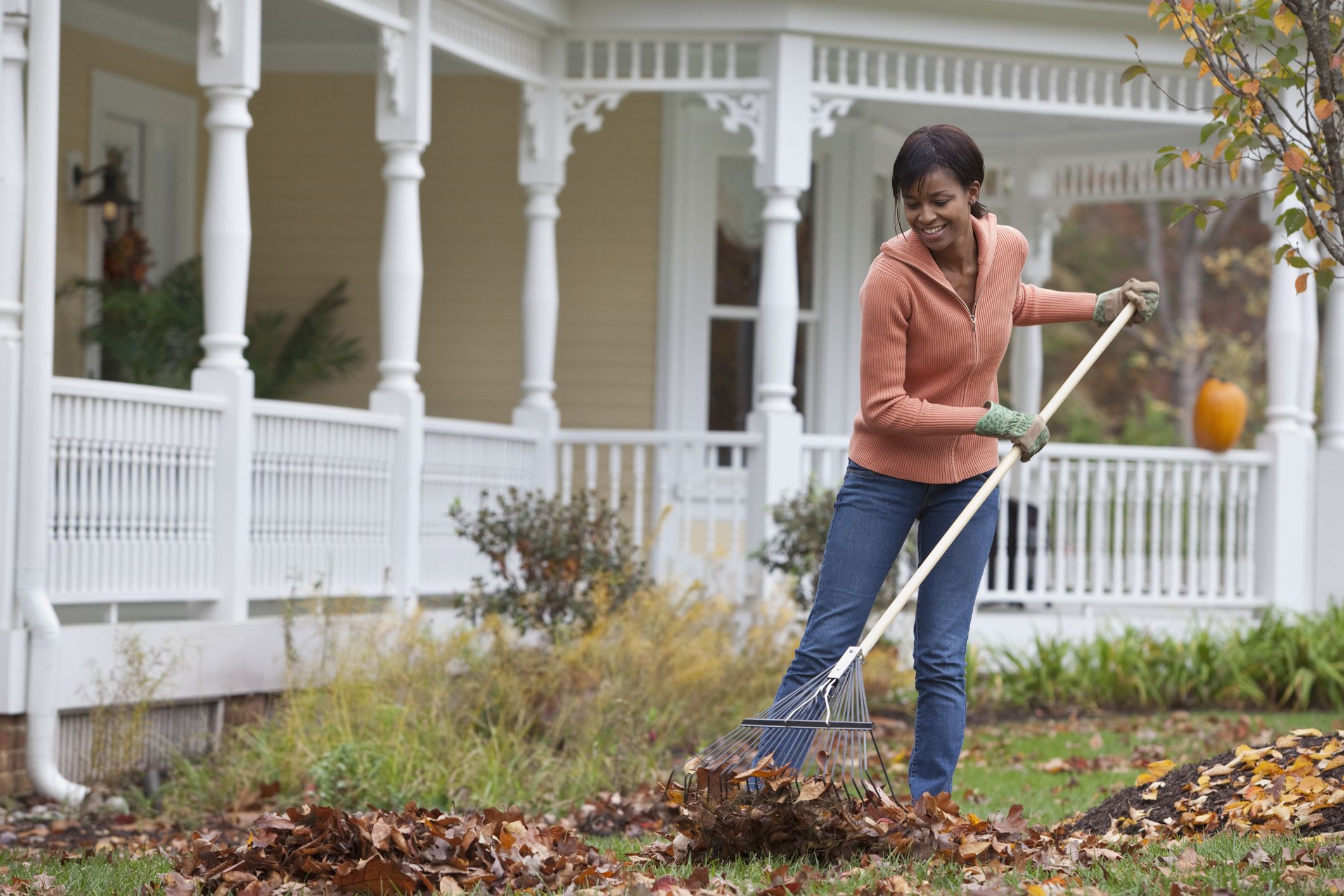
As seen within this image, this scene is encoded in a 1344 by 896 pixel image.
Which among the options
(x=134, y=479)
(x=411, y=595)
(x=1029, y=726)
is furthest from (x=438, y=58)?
(x=1029, y=726)

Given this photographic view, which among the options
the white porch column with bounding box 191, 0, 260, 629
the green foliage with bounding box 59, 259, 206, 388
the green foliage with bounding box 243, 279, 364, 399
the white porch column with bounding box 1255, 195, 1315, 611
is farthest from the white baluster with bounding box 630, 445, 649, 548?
the white porch column with bounding box 1255, 195, 1315, 611

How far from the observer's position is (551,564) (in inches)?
338

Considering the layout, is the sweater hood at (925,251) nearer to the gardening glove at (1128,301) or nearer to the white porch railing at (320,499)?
the gardening glove at (1128,301)

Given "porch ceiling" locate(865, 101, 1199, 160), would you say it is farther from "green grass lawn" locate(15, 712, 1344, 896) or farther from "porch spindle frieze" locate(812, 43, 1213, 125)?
"green grass lawn" locate(15, 712, 1344, 896)

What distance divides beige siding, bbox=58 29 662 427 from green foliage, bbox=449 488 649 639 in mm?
3384

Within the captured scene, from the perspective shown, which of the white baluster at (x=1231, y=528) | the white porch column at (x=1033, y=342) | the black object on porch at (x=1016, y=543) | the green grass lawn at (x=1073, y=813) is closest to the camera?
the green grass lawn at (x=1073, y=813)

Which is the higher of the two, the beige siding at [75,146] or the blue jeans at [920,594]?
the beige siding at [75,146]

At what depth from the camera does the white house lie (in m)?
7.26

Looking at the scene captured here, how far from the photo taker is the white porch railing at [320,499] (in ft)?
26.8

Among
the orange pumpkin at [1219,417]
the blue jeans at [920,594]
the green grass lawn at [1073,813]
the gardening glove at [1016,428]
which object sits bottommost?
the green grass lawn at [1073,813]

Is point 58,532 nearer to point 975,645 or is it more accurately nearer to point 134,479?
point 134,479

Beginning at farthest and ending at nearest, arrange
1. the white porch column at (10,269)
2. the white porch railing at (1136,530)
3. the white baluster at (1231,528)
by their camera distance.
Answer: the white baluster at (1231,528)
the white porch railing at (1136,530)
the white porch column at (10,269)

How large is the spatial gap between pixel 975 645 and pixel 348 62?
19.5ft

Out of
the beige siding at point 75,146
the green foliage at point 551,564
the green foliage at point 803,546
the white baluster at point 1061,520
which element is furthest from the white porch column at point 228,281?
the white baluster at point 1061,520
